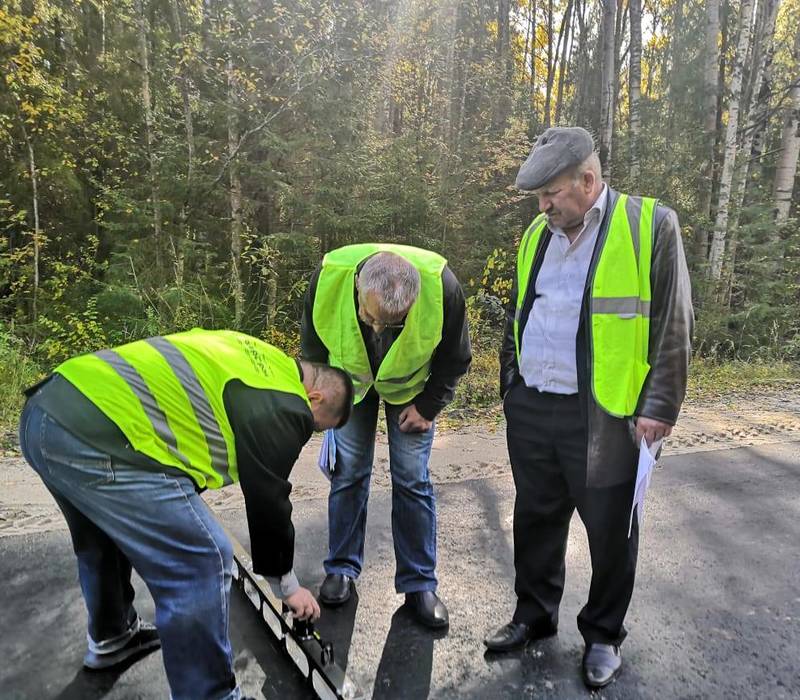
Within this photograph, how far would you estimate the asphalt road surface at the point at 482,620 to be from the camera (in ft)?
7.42

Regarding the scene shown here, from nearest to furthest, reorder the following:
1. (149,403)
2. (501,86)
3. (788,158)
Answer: (149,403) → (788,158) → (501,86)

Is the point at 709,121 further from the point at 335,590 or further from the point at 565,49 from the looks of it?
the point at 335,590

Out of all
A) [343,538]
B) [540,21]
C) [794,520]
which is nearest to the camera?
[343,538]

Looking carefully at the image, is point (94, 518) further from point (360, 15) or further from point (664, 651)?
point (360, 15)

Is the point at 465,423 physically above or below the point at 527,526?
below

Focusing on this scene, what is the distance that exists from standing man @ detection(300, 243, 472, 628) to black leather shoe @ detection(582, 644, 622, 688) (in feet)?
1.98

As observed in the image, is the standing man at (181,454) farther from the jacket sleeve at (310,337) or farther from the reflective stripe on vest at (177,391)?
the jacket sleeve at (310,337)

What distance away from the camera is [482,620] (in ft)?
8.78

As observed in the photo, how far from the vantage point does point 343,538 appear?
9.26ft

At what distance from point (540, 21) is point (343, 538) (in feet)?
75.7

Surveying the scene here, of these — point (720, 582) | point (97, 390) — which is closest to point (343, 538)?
point (97, 390)

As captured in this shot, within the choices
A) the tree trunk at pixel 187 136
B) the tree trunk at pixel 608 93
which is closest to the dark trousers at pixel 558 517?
the tree trunk at pixel 187 136

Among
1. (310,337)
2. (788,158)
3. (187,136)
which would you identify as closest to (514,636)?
(310,337)

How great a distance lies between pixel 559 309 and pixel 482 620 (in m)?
1.45
